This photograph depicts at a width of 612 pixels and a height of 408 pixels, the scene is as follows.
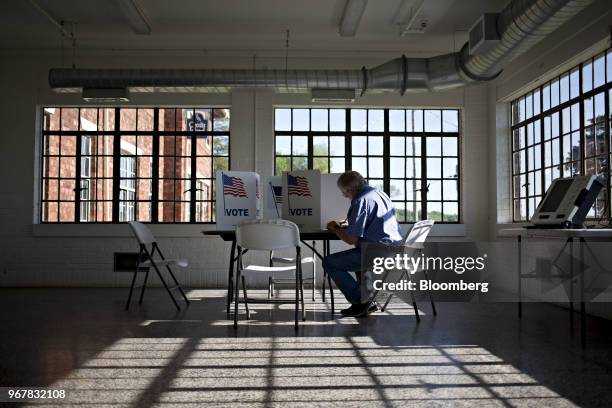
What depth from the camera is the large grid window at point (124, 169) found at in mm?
8805

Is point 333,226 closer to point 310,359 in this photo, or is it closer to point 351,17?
point 310,359

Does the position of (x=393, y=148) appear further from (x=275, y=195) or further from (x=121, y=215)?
(x=121, y=215)

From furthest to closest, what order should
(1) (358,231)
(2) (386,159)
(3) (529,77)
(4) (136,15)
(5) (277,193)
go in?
(2) (386,159) → (3) (529,77) → (4) (136,15) → (5) (277,193) → (1) (358,231)

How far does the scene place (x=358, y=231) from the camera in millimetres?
5137

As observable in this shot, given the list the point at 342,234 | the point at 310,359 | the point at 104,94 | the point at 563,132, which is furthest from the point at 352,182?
the point at 104,94

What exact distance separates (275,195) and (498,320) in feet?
8.90

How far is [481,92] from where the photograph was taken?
882 cm

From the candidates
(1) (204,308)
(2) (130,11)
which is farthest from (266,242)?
(2) (130,11)

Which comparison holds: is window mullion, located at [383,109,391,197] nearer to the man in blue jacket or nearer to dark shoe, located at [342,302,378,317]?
the man in blue jacket

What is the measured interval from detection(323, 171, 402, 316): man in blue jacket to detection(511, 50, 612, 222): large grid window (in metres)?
1.91

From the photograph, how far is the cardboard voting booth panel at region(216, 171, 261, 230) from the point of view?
5730 mm

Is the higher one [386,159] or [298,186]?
[386,159]

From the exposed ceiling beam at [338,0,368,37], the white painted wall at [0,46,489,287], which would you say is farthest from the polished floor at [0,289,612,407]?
the exposed ceiling beam at [338,0,368,37]

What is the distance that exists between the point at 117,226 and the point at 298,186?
3.94 metres
